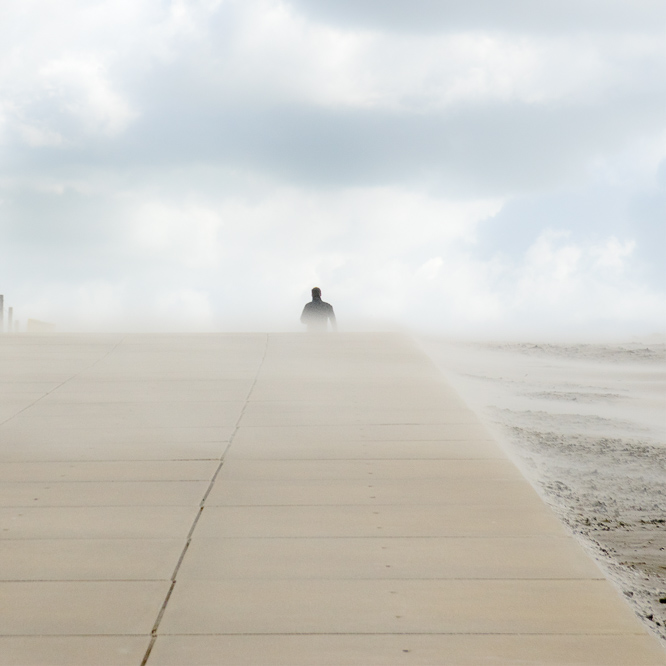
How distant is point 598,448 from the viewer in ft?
34.6

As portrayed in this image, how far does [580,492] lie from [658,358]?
20.2 metres

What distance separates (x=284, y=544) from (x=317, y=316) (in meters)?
13.0

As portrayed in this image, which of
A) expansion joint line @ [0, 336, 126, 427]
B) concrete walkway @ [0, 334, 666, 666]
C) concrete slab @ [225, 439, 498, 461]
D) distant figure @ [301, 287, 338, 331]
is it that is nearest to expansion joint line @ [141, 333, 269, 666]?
concrete walkway @ [0, 334, 666, 666]

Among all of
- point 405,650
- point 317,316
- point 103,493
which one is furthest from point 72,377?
point 405,650

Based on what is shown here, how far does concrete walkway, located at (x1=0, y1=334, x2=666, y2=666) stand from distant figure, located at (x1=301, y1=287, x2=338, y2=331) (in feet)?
25.6

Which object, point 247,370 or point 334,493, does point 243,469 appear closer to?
point 334,493

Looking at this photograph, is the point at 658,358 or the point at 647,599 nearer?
the point at 647,599

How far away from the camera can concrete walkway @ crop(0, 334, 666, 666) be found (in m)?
4.05

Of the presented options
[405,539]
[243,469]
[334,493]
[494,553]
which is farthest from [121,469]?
[494,553]

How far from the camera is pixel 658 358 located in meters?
26.4

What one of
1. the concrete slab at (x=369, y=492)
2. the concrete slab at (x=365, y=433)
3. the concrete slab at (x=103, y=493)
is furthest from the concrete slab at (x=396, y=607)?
the concrete slab at (x=365, y=433)

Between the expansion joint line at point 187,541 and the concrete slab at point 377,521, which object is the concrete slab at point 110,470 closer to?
the expansion joint line at point 187,541

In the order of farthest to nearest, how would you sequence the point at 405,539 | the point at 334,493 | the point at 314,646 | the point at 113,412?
the point at 113,412
the point at 334,493
the point at 405,539
the point at 314,646

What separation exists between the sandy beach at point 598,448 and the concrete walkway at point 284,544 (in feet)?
2.45
